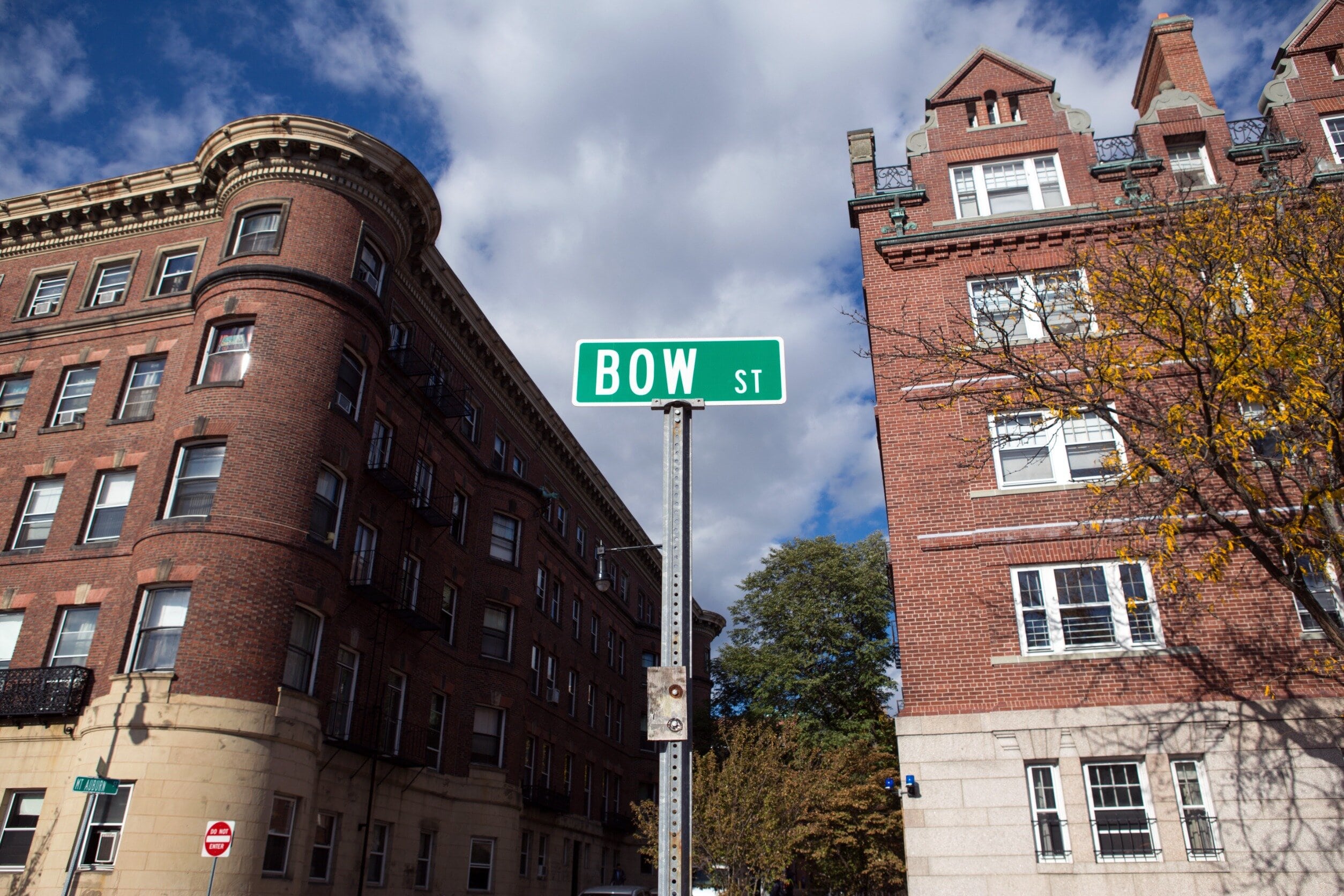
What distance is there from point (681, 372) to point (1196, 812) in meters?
13.6

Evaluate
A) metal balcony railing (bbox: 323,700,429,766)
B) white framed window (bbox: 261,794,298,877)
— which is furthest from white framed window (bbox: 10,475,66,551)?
white framed window (bbox: 261,794,298,877)

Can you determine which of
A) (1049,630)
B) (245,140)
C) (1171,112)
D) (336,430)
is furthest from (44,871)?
(1171,112)

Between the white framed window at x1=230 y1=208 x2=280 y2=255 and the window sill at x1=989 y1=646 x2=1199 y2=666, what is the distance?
20698mm

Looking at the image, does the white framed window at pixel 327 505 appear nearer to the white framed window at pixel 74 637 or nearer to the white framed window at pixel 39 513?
the white framed window at pixel 74 637

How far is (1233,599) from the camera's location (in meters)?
15.9

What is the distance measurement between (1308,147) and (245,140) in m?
26.7

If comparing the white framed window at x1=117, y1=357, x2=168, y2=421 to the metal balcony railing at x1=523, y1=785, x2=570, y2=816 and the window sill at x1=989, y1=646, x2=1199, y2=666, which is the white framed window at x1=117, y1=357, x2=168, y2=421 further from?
the window sill at x1=989, y1=646, x2=1199, y2=666

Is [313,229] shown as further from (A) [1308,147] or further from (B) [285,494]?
(A) [1308,147]

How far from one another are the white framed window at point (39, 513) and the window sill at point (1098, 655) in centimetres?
2318

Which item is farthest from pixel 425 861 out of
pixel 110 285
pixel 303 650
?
pixel 110 285

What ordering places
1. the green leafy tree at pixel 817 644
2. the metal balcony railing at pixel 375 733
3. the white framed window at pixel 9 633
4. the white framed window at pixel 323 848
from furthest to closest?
the green leafy tree at pixel 817 644, the metal balcony railing at pixel 375 733, the white framed window at pixel 9 633, the white framed window at pixel 323 848

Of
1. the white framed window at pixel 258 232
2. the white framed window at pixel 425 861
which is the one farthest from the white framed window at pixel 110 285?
the white framed window at pixel 425 861

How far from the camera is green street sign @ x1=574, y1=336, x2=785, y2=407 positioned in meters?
6.01

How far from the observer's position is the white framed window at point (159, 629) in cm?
1956
